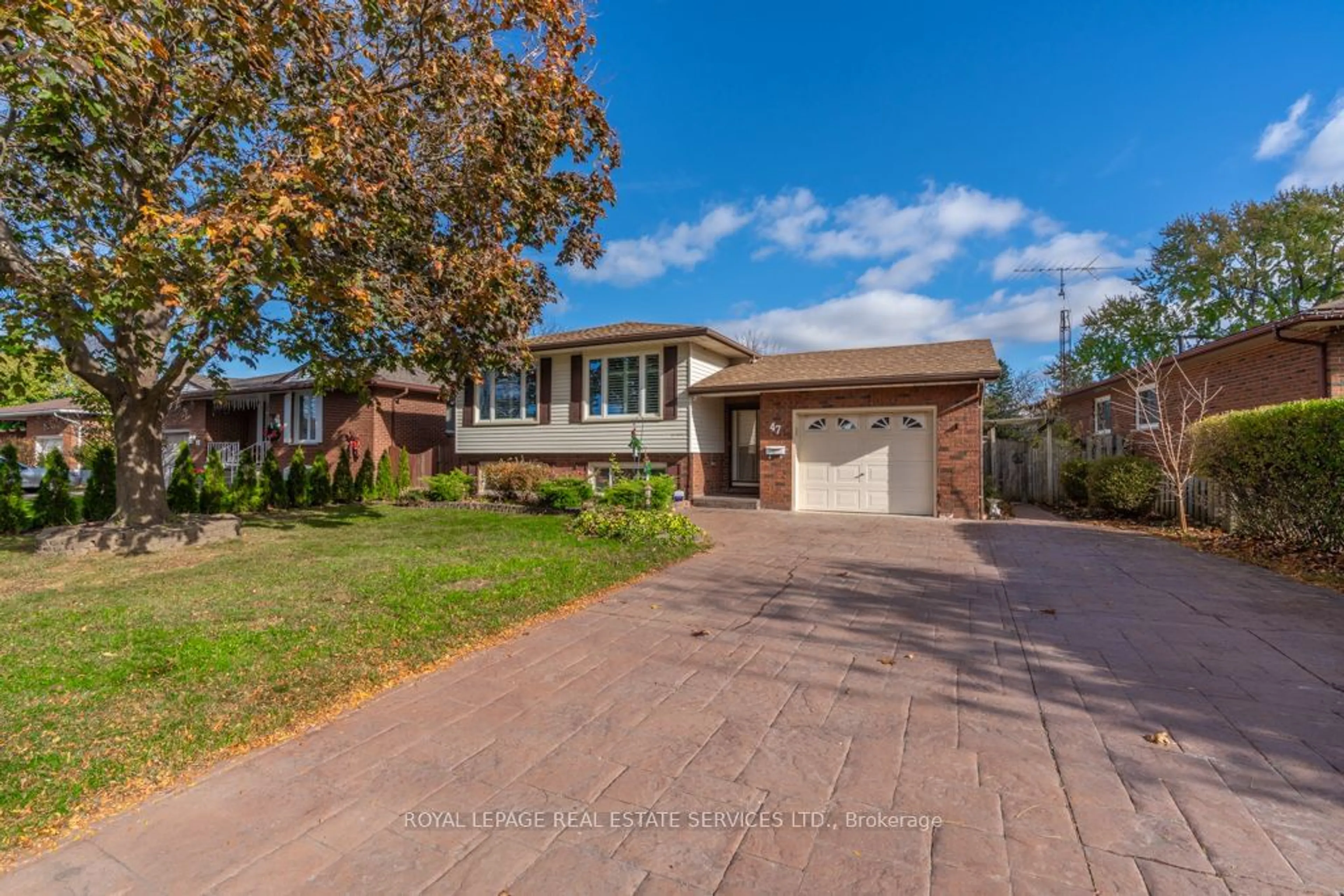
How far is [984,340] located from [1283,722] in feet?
40.0

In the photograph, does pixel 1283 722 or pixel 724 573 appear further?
pixel 724 573

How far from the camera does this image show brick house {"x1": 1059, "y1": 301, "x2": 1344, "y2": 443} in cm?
918

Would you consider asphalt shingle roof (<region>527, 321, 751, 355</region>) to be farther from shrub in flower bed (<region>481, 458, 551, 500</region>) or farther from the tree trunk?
the tree trunk

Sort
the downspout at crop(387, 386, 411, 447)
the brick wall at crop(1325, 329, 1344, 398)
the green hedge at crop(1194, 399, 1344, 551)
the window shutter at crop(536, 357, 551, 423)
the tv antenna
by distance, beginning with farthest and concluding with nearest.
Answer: the tv antenna → the downspout at crop(387, 386, 411, 447) → the window shutter at crop(536, 357, 551, 423) → the brick wall at crop(1325, 329, 1344, 398) → the green hedge at crop(1194, 399, 1344, 551)

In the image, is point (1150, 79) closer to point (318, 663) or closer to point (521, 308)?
point (521, 308)

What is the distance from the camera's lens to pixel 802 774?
237cm

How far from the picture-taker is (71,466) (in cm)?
2156

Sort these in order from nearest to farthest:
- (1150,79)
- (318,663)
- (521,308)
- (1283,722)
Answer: (1283,722)
(318,663)
(521,308)
(1150,79)

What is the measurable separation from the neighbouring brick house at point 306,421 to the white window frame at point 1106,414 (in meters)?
18.6

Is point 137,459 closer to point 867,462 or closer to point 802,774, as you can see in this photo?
point 802,774

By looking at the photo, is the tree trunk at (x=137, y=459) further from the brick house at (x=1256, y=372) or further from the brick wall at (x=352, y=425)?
the brick house at (x=1256, y=372)

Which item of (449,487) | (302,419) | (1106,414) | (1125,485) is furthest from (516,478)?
(1106,414)

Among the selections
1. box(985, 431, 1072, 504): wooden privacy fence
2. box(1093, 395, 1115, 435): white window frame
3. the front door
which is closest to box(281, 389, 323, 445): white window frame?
the front door

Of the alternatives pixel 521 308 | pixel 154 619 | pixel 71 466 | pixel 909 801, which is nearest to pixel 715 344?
pixel 521 308
